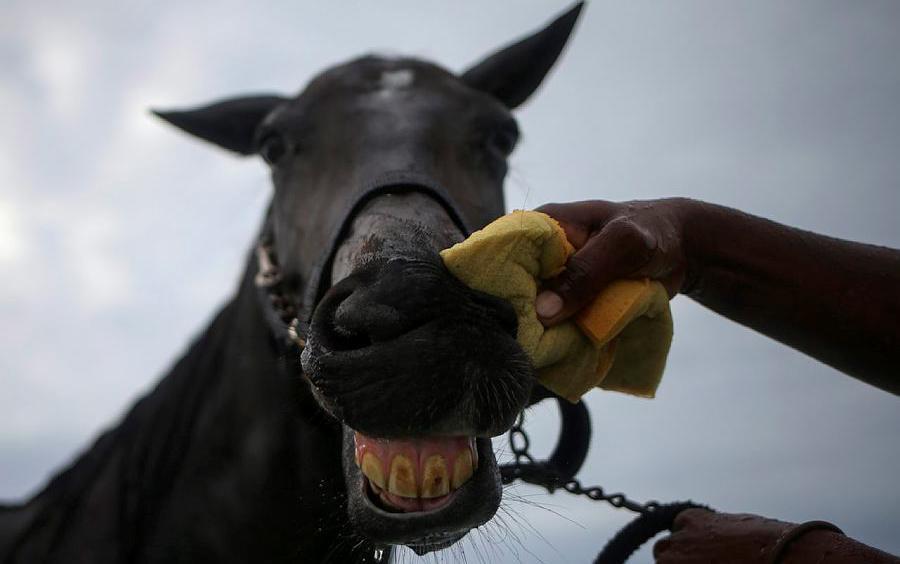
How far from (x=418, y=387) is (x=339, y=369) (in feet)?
0.68

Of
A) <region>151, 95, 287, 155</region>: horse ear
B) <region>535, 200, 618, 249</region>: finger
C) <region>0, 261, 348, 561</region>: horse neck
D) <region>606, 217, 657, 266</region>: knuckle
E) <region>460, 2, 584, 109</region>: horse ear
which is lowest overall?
<region>0, 261, 348, 561</region>: horse neck

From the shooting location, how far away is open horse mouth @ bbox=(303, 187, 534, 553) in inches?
60.2

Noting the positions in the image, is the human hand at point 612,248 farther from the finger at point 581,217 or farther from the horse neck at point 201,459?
the horse neck at point 201,459

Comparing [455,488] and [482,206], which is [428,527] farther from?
[482,206]

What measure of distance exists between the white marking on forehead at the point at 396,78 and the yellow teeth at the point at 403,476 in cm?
192

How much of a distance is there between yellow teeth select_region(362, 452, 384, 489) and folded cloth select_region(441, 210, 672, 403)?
42cm

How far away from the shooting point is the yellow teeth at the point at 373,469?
168 centimetres

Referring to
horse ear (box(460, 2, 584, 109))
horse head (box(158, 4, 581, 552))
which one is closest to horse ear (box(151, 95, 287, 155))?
horse head (box(158, 4, 581, 552))

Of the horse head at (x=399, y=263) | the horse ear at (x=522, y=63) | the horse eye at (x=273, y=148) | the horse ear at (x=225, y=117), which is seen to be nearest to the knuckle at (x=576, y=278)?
the horse head at (x=399, y=263)

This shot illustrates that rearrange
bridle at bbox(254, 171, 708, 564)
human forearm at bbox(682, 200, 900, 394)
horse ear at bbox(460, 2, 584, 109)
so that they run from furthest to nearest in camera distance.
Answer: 1. horse ear at bbox(460, 2, 584, 109)
2. bridle at bbox(254, 171, 708, 564)
3. human forearm at bbox(682, 200, 900, 394)

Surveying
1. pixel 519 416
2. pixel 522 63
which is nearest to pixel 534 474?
pixel 519 416

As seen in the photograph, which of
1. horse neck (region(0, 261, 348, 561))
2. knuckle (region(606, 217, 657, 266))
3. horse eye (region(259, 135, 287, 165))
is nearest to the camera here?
knuckle (region(606, 217, 657, 266))

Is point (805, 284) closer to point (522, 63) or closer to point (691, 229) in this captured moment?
point (691, 229)

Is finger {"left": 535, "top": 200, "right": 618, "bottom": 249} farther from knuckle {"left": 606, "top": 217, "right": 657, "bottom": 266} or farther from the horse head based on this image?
the horse head
